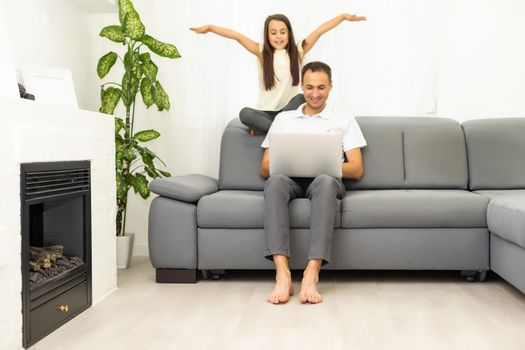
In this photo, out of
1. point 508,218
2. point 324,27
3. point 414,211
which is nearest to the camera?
point 508,218

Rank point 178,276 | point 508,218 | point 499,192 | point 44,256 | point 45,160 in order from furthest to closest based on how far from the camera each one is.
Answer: point 499,192 < point 178,276 < point 508,218 < point 44,256 < point 45,160

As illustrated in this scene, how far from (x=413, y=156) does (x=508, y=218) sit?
0.91 meters

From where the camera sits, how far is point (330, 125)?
2.91 metres

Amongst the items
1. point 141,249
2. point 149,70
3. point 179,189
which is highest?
point 149,70

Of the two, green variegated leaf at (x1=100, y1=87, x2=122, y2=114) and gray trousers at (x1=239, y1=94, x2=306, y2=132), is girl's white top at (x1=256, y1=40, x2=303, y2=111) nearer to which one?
gray trousers at (x1=239, y1=94, x2=306, y2=132)

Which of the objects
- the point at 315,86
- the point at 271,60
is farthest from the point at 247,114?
the point at 315,86

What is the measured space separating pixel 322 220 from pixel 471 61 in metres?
1.76

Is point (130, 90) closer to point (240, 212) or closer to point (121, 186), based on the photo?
point (121, 186)

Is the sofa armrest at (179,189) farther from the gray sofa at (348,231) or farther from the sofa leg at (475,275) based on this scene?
the sofa leg at (475,275)

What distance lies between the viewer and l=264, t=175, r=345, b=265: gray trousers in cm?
239

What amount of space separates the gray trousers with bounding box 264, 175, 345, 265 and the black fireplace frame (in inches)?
31.0

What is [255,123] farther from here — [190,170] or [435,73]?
[435,73]

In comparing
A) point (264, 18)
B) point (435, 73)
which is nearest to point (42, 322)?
point (264, 18)

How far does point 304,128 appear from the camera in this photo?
9.60ft
